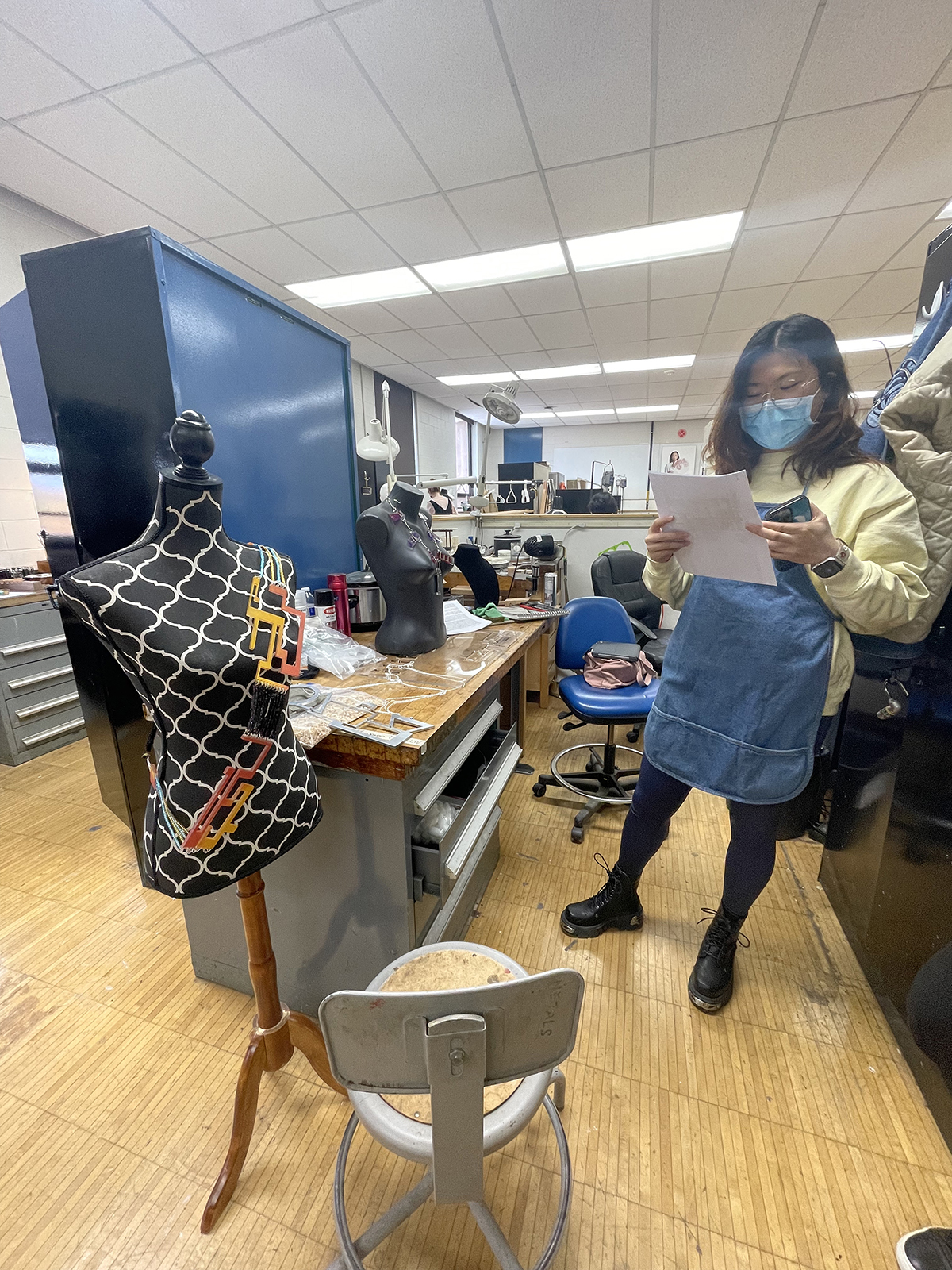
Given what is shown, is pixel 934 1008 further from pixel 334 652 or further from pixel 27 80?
pixel 27 80

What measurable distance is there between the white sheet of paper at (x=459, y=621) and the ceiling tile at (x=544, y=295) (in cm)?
313

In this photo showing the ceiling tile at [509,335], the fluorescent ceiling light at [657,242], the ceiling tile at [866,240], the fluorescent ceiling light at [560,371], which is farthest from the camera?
the fluorescent ceiling light at [560,371]

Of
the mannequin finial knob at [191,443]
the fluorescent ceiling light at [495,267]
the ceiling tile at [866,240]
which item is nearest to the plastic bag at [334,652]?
the mannequin finial knob at [191,443]

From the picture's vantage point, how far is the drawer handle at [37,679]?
2.45 m

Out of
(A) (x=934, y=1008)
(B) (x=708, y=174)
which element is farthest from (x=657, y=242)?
(A) (x=934, y=1008)

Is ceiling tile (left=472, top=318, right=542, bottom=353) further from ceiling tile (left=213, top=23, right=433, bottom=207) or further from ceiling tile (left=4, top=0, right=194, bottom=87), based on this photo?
ceiling tile (left=4, top=0, right=194, bottom=87)

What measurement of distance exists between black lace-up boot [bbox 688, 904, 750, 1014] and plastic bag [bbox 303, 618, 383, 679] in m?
1.09

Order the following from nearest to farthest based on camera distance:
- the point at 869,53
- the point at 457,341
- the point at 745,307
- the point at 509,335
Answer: the point at 869,53 < the point at 745,307 < the point at 509,335 < the point at 457,341

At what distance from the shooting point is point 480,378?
19.5 ft

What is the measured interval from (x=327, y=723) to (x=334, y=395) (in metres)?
1.30

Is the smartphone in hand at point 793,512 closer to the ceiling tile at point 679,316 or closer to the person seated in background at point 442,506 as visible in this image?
the person seated in background at point 442,506

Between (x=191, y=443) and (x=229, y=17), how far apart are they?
215cm

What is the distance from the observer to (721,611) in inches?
42.6

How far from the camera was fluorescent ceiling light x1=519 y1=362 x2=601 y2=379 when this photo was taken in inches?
219
